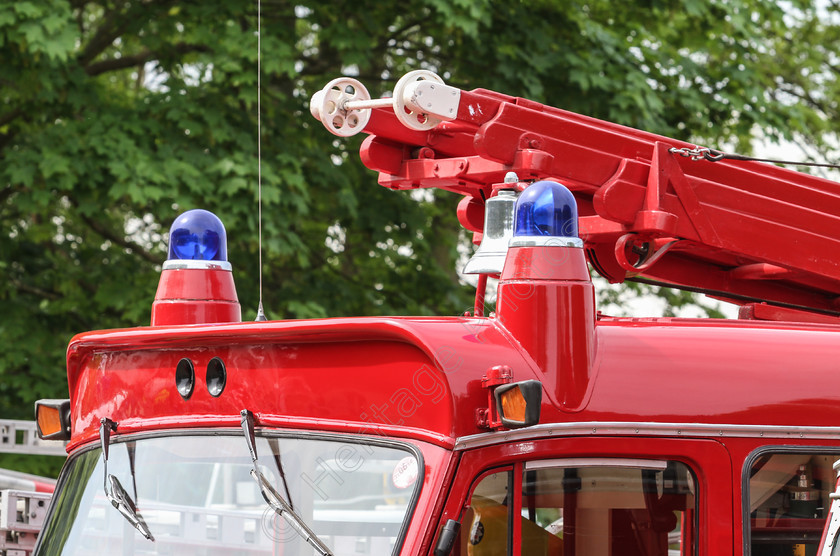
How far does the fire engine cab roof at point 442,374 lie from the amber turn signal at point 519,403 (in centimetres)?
9

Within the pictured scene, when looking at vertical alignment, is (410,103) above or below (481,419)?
above

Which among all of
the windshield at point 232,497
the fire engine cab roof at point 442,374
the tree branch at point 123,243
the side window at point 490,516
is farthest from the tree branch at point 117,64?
the side window at point 490,516

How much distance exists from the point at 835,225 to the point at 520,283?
6.18ft

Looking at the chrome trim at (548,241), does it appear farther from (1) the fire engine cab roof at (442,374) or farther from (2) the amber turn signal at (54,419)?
(2) the amber turn signal at (54,419)

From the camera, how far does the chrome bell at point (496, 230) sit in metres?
3.99

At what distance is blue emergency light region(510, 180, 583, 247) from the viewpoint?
338cm

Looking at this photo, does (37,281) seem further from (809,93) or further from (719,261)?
(809,93)

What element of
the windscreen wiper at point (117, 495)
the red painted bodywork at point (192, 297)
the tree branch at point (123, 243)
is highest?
the tree branch at point (123, 243)

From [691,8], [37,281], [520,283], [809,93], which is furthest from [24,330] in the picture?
[809,93]

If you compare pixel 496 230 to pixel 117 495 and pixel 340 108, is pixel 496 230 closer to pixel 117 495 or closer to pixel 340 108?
pixel 340 108

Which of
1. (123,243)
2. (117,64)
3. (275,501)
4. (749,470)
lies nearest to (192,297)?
(275,501)

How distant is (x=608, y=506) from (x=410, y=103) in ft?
4.45


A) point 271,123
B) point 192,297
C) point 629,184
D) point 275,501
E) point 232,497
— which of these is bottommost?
point 232,497

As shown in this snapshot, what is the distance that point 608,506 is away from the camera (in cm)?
340
